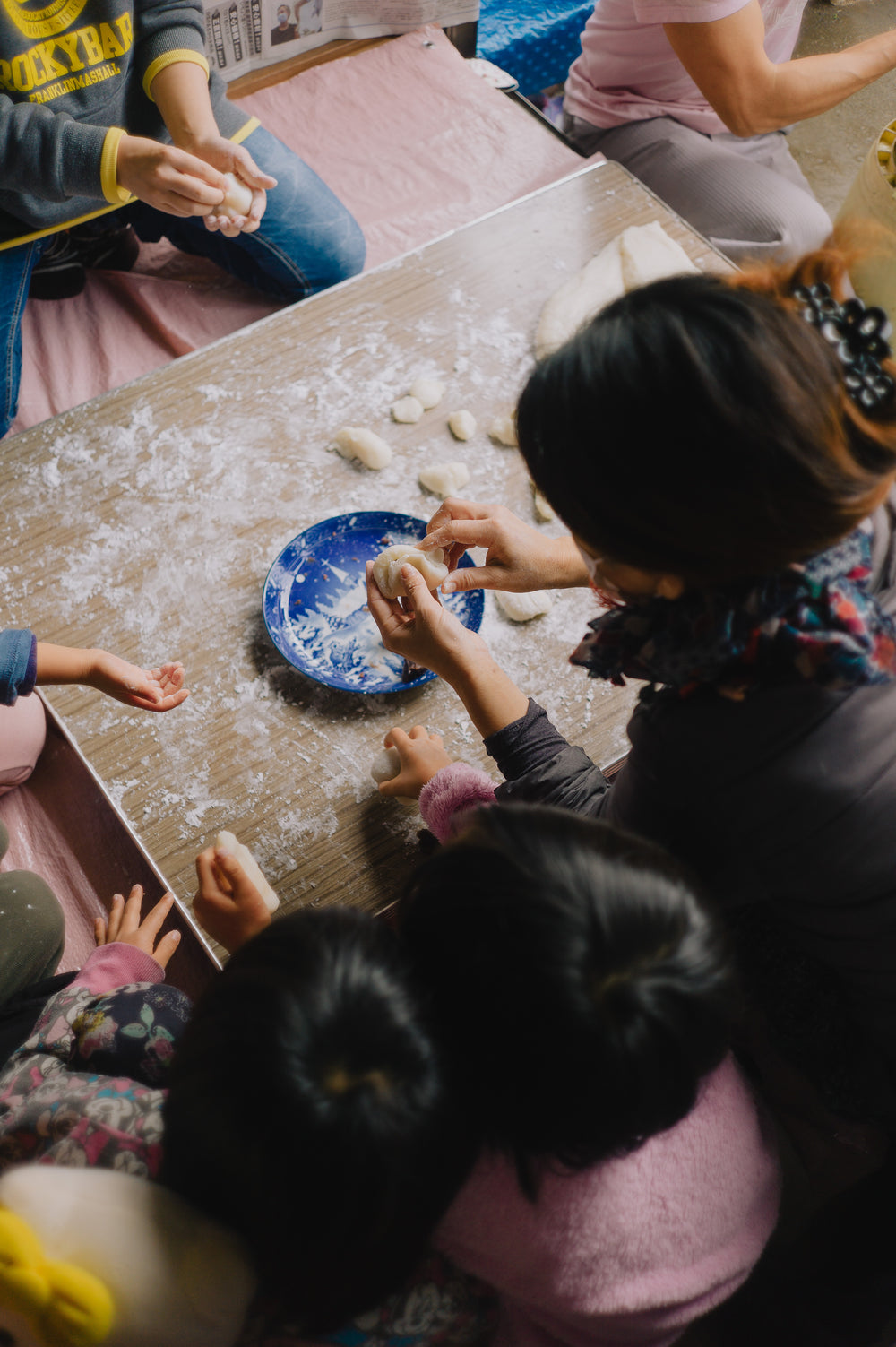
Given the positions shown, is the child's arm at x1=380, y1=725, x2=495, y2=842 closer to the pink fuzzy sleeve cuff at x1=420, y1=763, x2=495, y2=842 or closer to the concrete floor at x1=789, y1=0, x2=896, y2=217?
the pink fuzzy sleeve cuff at x1=420, y1=763, x2=495, y2=842

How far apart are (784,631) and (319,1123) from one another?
Result: 1.79 feet

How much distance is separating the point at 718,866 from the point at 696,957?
20 centimetres

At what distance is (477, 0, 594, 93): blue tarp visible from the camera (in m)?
2.65

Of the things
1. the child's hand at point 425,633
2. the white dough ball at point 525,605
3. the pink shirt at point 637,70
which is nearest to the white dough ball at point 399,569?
the child's hand at point 425,633

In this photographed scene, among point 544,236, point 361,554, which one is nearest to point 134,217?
point 544,236

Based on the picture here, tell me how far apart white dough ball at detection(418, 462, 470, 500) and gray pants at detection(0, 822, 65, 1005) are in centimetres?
85

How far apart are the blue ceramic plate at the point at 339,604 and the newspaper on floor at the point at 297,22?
5.76 ft

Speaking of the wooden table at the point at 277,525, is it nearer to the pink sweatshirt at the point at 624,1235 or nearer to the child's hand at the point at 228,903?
the child's hand at the point at 228,903

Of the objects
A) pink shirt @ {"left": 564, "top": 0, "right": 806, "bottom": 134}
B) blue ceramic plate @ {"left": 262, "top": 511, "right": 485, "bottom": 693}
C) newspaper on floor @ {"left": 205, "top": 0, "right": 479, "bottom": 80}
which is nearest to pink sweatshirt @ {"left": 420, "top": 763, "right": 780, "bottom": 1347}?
blue ceramic plate @ {"left": 262, "top": 511, "right": 485, "bottom": 693}

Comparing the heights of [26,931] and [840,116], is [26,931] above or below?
below

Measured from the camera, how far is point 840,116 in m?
3.13

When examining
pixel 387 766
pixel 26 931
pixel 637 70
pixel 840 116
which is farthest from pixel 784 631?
pixel 840 116

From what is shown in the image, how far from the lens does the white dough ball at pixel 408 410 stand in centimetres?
145

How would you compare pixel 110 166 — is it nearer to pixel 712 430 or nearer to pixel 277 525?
pixel 277 525
